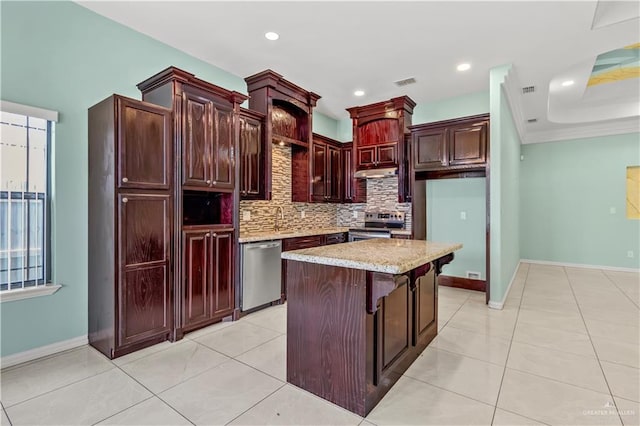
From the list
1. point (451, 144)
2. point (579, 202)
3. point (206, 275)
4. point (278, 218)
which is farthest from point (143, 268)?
point (579, 202)

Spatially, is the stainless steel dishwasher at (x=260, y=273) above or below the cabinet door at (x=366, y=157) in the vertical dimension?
below

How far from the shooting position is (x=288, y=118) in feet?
15.4

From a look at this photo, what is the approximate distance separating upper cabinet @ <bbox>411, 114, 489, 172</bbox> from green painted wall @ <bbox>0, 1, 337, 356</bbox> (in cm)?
374

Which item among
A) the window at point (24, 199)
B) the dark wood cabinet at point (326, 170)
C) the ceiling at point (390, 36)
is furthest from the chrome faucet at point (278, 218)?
the window at point (24, 199)

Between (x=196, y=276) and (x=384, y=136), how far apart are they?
3588mm

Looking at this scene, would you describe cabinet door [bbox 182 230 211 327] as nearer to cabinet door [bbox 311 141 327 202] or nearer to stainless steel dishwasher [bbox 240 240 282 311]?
stainless steel dishwasher [bbox 240 240 282 311]

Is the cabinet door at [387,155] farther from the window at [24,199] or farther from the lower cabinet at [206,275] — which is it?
the window at [24,199]

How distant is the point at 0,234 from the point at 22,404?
1249 millimetres

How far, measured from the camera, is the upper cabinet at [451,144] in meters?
4.13

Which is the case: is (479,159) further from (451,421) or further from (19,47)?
(19,47)

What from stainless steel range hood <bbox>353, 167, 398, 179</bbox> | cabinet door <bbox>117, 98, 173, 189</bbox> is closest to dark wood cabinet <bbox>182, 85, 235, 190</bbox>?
cabinet door <bbox>117, 98, 173, 189</bbox>

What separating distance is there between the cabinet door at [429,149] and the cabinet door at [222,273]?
293 centimetres

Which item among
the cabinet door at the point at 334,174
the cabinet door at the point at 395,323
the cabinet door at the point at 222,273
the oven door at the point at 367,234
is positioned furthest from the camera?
the cabinet door at the point at 334,174

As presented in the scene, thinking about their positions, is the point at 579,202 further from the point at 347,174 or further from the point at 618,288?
the point at 347,174
